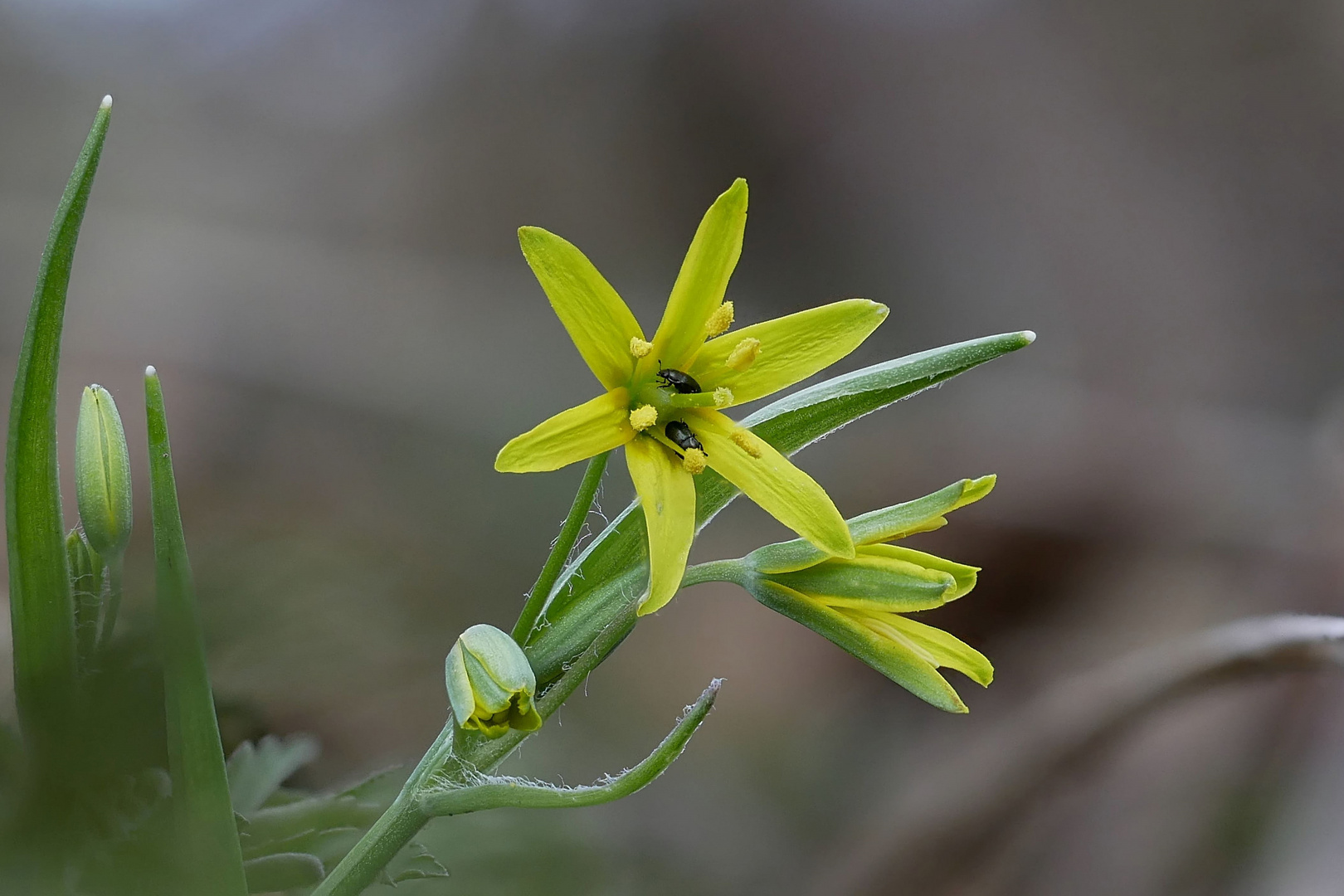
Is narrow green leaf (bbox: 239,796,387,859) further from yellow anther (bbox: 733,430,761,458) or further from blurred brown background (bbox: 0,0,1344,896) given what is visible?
blurred brown background (bbox: 0,0,1344,896)

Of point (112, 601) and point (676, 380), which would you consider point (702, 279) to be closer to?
point (676, 380)

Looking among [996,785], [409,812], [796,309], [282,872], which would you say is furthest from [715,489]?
[796,309]

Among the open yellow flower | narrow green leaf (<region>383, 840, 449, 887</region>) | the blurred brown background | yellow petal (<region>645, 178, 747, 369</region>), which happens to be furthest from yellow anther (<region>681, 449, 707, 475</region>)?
the blurred brown background

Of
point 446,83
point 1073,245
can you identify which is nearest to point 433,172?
point 446,83

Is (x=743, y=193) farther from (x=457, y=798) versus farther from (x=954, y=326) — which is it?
(x=954, y=326)

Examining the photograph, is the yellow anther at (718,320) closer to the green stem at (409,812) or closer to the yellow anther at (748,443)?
the yellow anther at (748,443)

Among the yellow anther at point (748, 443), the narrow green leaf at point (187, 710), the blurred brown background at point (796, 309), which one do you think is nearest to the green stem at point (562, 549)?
the yellow anther at point (748, 443)
